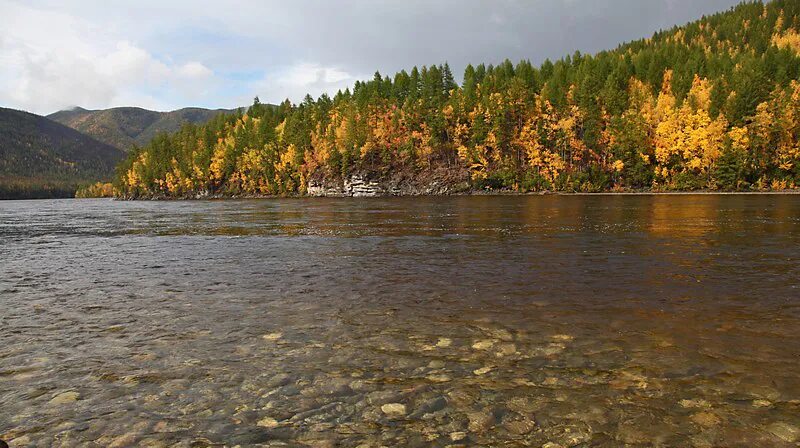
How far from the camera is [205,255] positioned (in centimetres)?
2273

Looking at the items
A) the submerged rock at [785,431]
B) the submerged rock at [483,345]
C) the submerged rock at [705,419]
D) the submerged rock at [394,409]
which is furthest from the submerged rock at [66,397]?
the submerged rock at [785,431]

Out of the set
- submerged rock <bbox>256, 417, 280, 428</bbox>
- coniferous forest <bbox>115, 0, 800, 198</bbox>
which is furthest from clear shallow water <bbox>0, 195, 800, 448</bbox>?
coniferous forest <bbox>115, 0, 800, 198</bbox>

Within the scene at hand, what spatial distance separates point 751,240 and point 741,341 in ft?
61.8

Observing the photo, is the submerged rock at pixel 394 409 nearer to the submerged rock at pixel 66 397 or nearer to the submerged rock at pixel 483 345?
the submerged rock at pixel 483 345

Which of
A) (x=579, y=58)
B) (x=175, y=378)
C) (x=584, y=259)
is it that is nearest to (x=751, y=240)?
(x=584, y=259)

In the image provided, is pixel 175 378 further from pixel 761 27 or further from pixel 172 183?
pixel 761 27

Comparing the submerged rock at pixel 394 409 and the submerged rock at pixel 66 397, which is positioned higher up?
the submerged rock at pixel 66 397

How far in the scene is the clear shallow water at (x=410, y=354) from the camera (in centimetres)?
592

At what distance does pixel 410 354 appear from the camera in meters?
8.56

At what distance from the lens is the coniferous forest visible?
93438mm

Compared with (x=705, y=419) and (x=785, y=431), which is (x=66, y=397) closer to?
(x=705, y=419)

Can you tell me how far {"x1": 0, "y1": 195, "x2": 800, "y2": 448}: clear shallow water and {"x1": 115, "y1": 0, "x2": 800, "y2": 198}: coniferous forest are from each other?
93761 millimetres

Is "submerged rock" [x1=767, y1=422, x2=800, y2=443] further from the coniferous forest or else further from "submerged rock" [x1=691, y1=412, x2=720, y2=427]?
the coniferous forest

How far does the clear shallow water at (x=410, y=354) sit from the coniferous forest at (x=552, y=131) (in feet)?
308
